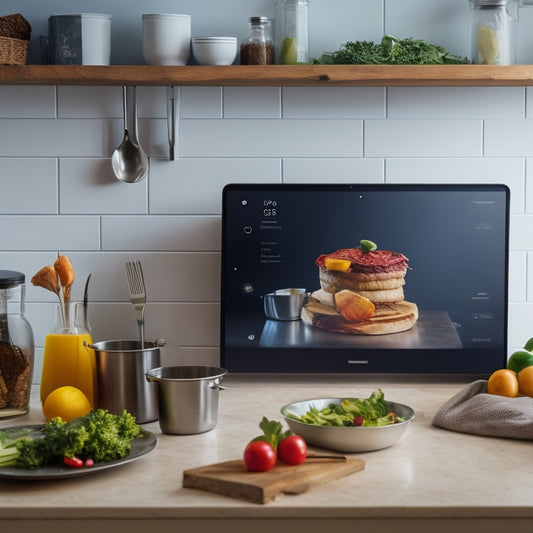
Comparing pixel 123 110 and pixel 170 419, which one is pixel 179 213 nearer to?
pixel 123 110

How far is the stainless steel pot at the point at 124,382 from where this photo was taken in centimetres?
151

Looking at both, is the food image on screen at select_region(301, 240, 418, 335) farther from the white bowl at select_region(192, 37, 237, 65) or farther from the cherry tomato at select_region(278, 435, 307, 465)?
the cherry tomato at select_region(278, 435, 307, 465)

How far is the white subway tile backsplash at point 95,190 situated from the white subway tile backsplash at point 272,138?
0.50 feet

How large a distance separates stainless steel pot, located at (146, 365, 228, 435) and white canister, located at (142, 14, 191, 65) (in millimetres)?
704

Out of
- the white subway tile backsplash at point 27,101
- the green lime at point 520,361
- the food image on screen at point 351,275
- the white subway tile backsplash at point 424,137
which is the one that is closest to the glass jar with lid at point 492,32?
the white subway tile backsplash at point 424,137

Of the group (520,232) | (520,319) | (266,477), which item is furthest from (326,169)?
(266,477)

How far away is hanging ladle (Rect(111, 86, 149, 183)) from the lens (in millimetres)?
1867

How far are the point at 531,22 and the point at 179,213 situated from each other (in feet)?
3.01

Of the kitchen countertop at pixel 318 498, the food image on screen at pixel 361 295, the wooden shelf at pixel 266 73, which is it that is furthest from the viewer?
the food image on screen at pixel 361 295

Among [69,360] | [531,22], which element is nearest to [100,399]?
[69,360]

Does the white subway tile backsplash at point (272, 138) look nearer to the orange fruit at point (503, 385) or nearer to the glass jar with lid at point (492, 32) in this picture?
the glass jar with lid at point (492, 32)

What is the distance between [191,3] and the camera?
1.88 meters

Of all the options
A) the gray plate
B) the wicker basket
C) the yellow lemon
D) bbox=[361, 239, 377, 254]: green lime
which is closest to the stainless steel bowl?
the gray plate
